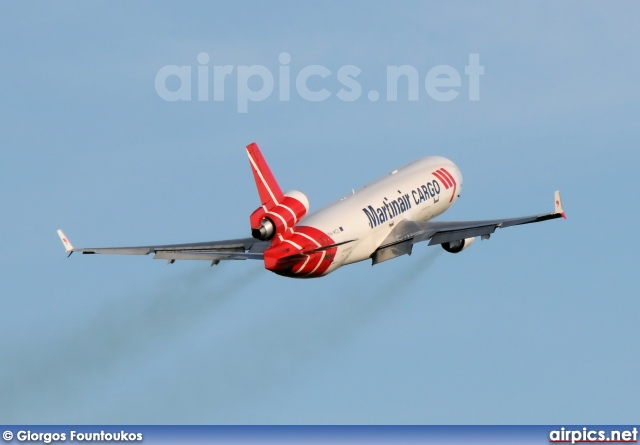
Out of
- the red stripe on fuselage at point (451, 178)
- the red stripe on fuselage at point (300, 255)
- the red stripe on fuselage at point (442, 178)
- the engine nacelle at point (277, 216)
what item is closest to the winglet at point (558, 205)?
the red stripe on fuselage at point (300, 255)

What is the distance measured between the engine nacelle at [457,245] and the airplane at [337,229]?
6cm

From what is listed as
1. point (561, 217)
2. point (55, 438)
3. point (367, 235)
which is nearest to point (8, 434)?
point (55, 438)

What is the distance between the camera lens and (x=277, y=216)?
348ft

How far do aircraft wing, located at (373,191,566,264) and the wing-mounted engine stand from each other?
9559 millimetres

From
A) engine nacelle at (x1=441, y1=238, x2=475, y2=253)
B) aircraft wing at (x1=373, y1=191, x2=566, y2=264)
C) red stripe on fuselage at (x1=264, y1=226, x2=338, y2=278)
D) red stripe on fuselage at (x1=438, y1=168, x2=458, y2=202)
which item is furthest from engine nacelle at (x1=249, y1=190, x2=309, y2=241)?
red stripe on fuselage at (x1=438, y1=168, x2=458, y2=202)

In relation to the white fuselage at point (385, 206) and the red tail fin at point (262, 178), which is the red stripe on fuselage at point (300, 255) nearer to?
the white fuselage at point (385, 206)

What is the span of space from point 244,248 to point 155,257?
21.5 ft

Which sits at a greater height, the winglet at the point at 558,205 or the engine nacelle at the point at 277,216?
the winglet at the point at 558,205

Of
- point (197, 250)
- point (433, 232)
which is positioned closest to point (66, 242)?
point (197, 250)

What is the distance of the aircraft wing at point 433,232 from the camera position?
112 metres

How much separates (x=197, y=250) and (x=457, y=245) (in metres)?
16.6

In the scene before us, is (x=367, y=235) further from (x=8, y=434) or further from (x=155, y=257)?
(x=8, y=434)

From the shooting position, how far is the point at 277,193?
10675cm

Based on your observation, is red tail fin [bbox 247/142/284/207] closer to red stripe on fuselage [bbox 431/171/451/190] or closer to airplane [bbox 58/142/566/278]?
airplane [bbox 58/142/566/278]
